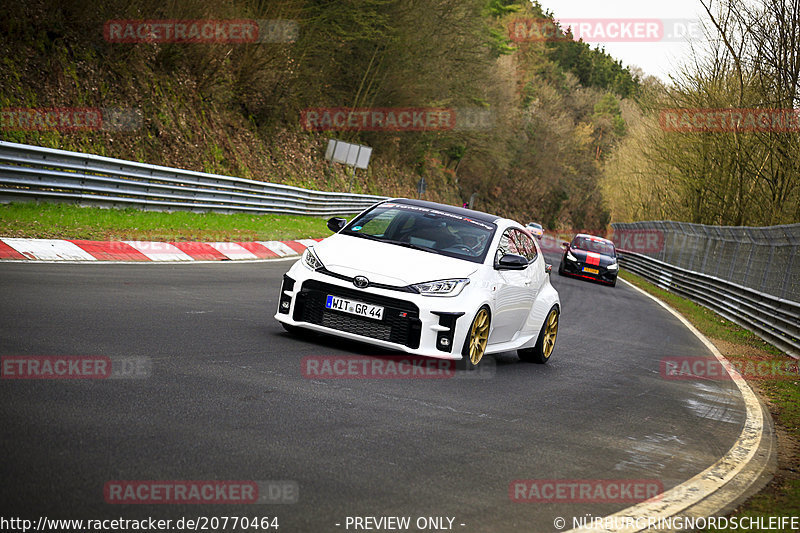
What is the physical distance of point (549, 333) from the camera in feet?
35.5

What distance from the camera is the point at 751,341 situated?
19.0m

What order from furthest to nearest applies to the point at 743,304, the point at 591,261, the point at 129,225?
1. the point at 591,261
2. the point at 743,304
3. the point at 129,225

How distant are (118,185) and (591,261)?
59.0 ft

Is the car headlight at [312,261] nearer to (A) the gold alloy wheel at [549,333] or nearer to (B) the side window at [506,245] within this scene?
(B) the side window at [506,245]

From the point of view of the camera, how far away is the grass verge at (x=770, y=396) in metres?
5.75

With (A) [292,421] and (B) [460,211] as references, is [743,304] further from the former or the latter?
(A) [292,421]

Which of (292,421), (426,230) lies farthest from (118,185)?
(292,421)

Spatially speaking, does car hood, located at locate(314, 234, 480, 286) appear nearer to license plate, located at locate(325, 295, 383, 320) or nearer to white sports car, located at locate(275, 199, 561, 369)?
white sports car, located at locate(275, 199, 561, 369)

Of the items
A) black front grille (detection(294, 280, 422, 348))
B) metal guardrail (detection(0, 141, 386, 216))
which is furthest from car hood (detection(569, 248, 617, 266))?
black front grille (detection(294, 280, 422, 348))

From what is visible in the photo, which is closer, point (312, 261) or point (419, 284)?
point (419, 284)

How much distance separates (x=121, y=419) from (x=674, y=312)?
838 inches

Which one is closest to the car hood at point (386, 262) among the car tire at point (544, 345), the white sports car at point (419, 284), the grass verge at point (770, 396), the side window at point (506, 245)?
the white sports car at point (419, 284)

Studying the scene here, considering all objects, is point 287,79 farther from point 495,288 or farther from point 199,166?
point 495,288

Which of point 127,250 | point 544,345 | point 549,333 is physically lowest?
point 127,250
